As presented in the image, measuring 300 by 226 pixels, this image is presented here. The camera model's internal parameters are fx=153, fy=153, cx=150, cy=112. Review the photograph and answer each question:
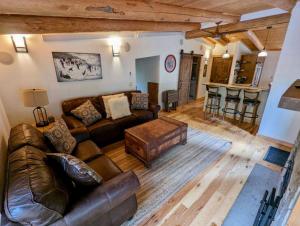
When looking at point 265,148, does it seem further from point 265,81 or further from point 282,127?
point 265,81

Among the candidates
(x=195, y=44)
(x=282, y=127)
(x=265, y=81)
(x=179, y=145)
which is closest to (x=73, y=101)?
(x=179, y=145)

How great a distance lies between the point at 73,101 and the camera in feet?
10.6

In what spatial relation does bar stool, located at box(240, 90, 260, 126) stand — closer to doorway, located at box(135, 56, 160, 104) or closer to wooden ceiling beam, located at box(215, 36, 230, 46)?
doorway, located at box(135, 56, 160, 104)

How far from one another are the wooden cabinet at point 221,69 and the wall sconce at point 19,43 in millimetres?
6898

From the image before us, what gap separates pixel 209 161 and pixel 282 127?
1.85 meters

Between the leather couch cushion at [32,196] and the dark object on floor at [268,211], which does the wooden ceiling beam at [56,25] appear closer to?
the leather couch cushion at [32,196]

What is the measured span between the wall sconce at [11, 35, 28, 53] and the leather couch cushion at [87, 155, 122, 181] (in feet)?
7.50

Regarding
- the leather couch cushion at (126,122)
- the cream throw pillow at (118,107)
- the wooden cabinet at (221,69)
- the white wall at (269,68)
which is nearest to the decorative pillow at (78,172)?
the leather couch cushion at (126,122)

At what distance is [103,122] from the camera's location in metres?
3.12

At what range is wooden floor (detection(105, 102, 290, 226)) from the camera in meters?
1.76

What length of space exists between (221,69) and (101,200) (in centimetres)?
727

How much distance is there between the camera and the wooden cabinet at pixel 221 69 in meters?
6.74

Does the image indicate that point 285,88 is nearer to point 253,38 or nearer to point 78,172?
point 253,38

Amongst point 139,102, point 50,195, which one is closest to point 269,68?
point 139,102
